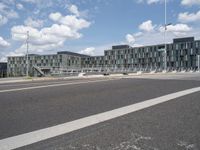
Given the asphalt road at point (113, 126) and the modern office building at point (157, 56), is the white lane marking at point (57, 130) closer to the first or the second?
the asphalt road at point (113, 126)

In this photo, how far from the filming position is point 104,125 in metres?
5.95

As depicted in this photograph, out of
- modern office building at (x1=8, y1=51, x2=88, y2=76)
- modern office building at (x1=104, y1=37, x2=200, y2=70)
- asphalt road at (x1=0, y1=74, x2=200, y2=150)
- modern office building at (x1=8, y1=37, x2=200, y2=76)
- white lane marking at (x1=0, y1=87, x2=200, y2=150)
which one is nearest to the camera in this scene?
asphalt road at (x1=0, y1=74, x2=200, y2=150)

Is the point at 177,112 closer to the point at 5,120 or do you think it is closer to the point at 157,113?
the point at 157,113

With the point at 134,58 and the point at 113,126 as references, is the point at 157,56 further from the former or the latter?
the point at 113,126

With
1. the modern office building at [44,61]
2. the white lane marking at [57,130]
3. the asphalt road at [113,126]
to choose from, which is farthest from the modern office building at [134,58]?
the white lane marking at [57,130]

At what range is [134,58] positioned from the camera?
395ft

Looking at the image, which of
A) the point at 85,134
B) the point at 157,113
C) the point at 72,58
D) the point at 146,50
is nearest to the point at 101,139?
the point at 85,134

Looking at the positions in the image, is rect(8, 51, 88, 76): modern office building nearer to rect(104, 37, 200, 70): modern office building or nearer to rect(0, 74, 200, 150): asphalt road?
rect(104, 37, 200, 70): modern office building

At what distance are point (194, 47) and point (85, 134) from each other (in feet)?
342

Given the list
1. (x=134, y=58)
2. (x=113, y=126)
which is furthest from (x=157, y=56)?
(x=113, y=126)

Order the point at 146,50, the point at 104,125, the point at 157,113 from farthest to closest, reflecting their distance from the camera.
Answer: the point at 146,50 < the point at 157,113 < the point at 104,125

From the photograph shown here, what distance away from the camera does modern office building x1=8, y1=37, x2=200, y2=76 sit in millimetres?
103375

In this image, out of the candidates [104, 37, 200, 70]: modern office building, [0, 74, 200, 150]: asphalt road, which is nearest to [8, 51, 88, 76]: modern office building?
[104, 37, 200, 70]: modern office building

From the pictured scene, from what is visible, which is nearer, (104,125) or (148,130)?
(148,130)
